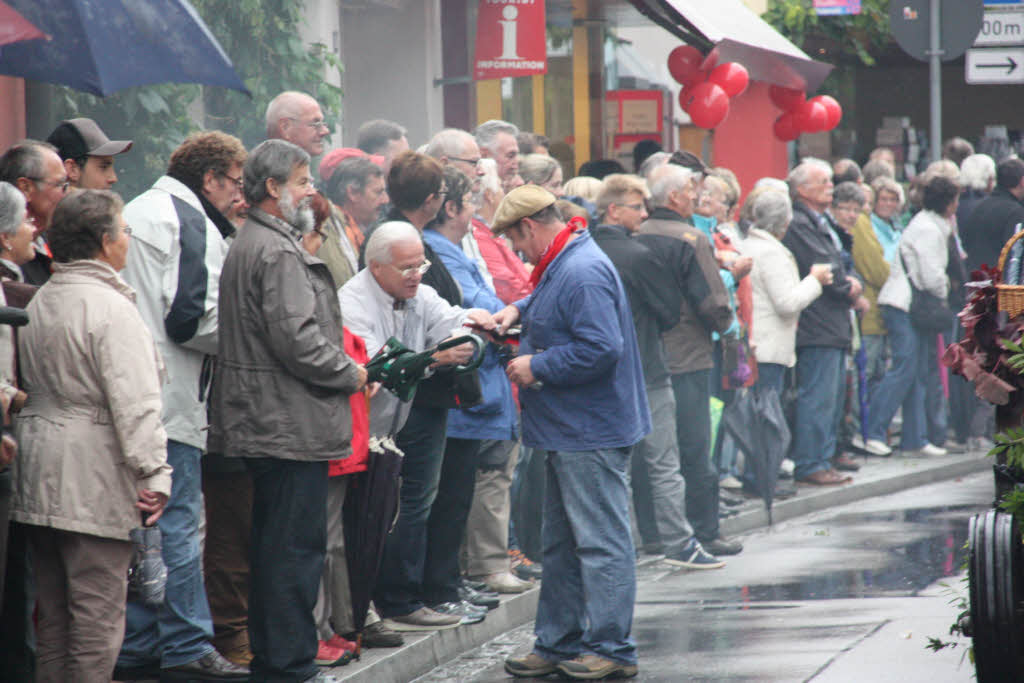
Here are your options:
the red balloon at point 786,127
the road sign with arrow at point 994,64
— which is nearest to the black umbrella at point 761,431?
the road sign with arrow at point 994,64

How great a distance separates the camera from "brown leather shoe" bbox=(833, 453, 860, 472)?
12875 millimetres

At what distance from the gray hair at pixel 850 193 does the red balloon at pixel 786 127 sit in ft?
20.6

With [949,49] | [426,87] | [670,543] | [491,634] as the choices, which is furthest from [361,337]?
[949,49]

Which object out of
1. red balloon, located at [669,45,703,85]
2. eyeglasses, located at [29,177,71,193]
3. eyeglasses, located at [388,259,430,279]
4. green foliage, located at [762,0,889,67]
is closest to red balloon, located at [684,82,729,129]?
red balloon, located at [669,45,703,85]

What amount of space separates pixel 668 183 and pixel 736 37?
23.0 ft

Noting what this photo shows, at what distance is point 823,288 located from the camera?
11.9m

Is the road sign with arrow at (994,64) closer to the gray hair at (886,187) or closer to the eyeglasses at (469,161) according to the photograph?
the gray hair at (886,187)

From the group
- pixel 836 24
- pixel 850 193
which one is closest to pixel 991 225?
pixel 850 193

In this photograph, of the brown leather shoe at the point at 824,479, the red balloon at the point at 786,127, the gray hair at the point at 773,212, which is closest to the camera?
the gray hair at the point at 773,212

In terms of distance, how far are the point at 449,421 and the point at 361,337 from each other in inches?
37.9

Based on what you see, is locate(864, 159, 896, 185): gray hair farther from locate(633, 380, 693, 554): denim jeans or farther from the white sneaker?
locate(633, 380, 693, 554): denim jeans

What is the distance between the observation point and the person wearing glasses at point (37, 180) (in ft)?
19.4

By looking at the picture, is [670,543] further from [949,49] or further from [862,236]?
[949,49]

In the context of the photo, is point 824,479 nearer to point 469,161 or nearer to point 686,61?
point 469,161
